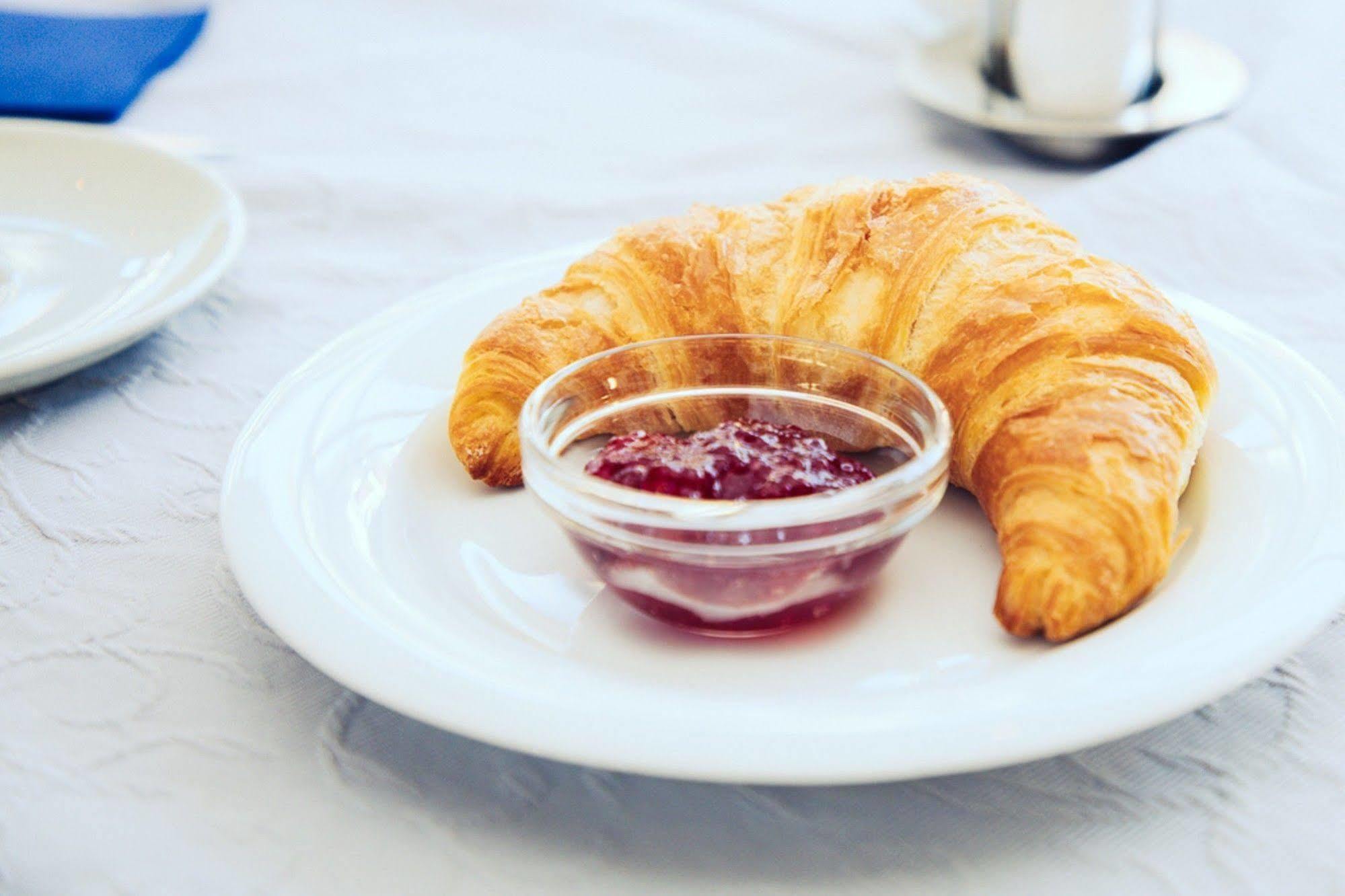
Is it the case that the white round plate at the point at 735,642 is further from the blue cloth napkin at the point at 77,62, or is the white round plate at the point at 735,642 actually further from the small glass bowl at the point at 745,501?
the blue cloth napkin at the point at 77,62

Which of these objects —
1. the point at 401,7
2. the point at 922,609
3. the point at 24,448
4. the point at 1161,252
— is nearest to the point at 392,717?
the point at 922,609

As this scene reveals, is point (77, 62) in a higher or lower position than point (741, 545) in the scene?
lower

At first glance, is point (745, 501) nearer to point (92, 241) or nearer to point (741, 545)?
point (741, 545)

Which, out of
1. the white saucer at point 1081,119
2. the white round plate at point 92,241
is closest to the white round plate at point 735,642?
the white round plate at point 92,241

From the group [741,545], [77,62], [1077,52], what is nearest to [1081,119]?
[1077,52]

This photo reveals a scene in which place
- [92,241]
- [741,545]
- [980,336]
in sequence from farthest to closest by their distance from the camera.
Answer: [92,241]
[980,336]
[741,545]

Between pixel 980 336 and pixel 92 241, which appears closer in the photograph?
pixel 980 336
